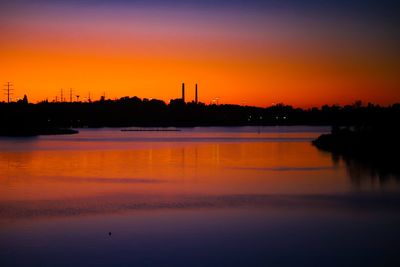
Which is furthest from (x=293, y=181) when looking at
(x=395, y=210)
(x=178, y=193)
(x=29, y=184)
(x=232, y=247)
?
(x=232, y=247)

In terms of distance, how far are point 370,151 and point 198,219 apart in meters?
23.2

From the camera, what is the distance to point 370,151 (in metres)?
34.2

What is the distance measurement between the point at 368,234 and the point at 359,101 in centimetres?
5624

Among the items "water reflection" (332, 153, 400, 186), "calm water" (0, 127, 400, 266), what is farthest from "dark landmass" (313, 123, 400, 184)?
"calm water" (0, 127, 400, 266)

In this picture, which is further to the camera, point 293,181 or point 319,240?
point 293,181

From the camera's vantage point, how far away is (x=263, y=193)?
711 inches

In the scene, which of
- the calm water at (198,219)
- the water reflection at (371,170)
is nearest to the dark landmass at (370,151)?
the water reflection at (371,170)

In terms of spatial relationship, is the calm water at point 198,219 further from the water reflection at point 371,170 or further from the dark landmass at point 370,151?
the dark landmass at point 370,151

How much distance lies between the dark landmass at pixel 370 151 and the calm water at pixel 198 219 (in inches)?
25.7

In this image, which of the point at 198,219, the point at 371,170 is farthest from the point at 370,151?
→ the point at 198,219

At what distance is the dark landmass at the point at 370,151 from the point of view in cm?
2439

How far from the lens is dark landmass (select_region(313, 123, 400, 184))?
24.4 metres

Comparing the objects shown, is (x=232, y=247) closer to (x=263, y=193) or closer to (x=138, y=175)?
(x=263, y=193)

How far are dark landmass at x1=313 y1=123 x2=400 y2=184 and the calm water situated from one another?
652 mm
